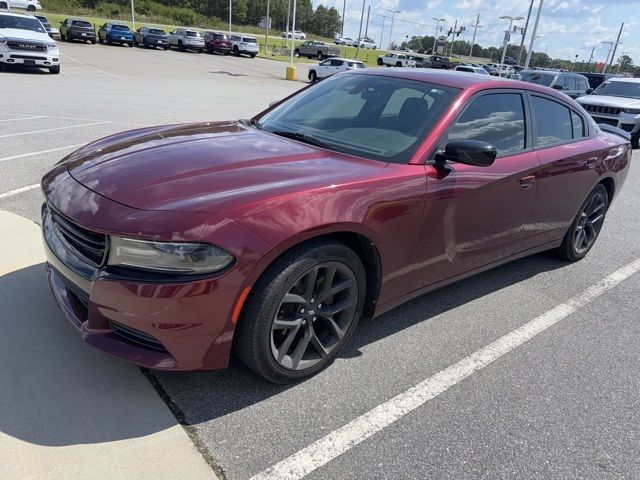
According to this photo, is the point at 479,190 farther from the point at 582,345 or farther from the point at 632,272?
the point at 632,272

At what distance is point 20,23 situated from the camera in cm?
1747

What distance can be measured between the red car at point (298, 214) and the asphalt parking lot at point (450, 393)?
0.92ft

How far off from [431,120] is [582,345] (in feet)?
6.13

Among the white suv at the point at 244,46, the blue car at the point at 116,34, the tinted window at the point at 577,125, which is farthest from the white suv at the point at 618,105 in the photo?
the blue car at the point at 116,34

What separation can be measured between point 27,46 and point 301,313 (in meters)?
17.7

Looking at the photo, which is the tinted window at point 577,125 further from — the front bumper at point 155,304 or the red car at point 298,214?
the front bumper at point 155,304

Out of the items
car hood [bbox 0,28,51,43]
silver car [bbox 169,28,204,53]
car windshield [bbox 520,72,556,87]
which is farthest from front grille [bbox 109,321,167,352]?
silver car [bbox 169,28,204,53]

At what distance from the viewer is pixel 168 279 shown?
2.25 metres

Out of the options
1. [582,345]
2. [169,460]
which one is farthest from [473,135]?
[169,460]

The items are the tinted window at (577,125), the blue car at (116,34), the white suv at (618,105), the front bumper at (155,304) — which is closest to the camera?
the front bumper at (155,304)

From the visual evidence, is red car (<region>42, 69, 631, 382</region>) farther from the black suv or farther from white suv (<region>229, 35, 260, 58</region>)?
white suv (<region>229, 35, 260, 58</region>)

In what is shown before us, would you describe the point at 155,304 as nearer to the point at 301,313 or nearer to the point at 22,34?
the point at 301,313

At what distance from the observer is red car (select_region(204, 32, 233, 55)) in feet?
139

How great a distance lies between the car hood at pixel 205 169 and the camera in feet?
7.91
